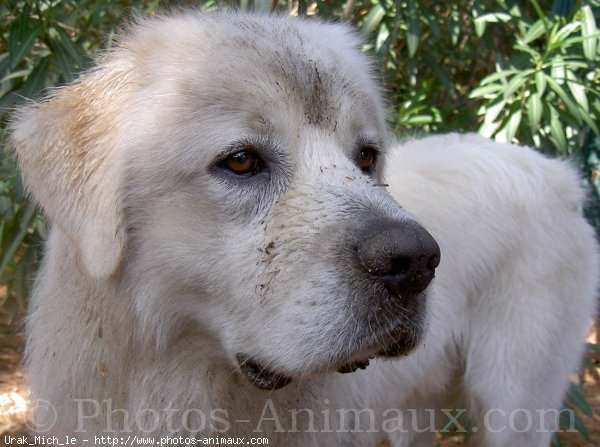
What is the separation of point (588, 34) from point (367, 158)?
2.41 metres

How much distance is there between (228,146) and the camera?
2.09 meters

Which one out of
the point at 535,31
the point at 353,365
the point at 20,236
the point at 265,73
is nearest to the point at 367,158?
the point at 265,73

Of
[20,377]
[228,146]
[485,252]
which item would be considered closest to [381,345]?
[228,146]

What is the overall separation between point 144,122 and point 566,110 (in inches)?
134

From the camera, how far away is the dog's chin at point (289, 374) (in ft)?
6.59

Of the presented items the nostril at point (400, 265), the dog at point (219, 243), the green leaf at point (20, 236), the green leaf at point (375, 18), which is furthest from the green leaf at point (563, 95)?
the green leaf at point (20, 236)

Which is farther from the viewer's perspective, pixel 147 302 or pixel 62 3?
pixel 62 3

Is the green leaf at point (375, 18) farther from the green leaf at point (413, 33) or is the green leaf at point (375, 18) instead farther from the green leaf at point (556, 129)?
the green leaf at point (556, 129)

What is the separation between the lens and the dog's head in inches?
75.7

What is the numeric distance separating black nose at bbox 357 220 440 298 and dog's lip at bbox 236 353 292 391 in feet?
1.60

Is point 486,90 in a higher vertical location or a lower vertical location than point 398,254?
lower

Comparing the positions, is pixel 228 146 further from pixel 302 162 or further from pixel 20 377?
pixel 20 377

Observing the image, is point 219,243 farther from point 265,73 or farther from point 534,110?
point 534,110

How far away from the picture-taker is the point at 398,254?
1.84 metres
